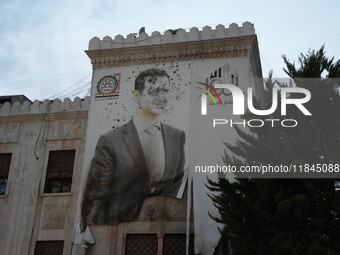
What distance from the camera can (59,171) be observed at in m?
15.6

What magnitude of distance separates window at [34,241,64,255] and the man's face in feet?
16.0

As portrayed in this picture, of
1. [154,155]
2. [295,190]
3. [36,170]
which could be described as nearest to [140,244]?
[154,155]

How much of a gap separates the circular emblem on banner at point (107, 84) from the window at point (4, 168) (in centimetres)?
389

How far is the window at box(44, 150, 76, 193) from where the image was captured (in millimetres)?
15430

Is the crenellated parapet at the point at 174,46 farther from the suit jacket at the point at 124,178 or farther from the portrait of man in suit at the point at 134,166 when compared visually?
the suit jacket at the point at 124,178

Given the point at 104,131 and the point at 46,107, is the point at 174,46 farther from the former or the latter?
the point at 46,107

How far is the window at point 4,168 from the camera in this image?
16.0 metres

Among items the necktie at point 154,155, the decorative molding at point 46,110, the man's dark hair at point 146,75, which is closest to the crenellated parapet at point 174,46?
the man's dark hair at point 146,75

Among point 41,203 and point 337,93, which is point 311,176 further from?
point 41,203

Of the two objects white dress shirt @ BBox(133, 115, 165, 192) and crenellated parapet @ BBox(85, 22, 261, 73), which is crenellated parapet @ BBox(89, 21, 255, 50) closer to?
crenellated parapet @ BBox(85, 22, 261, 73)

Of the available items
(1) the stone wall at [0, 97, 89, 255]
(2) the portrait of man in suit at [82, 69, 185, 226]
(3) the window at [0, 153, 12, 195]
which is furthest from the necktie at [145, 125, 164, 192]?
(3) the window at [0, 153, 12, 195]

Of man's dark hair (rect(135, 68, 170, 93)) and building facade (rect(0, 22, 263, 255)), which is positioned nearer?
building facade (rect(0, 22, 263, 255))

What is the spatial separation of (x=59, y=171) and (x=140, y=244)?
148 inches

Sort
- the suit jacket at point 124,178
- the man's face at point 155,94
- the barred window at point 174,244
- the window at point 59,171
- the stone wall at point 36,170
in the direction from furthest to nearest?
the window at point 59,171, the man's face at point 155,94, the stone wall at point 36,170, the suit jacket at point 124,178, the barred window at point 174,244
